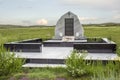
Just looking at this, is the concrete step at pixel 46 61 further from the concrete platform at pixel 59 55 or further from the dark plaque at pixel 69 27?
the dark plaque at pixel 69 27

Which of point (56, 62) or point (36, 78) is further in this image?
point (56, 62)

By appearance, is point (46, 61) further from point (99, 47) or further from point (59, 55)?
point (99, 47)

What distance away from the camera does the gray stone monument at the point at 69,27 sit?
65.3ft

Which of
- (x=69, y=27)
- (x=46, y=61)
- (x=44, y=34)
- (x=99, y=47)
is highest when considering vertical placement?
(x=69, y=27)

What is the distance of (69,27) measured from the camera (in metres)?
20.1

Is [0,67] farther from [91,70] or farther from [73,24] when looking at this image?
[73,24]

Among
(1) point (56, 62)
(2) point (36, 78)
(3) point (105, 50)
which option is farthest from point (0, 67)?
(3) point (105, 50)

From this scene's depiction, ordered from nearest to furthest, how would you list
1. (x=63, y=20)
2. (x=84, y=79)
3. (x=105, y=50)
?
(x=84, y=79)
(x=105, y=50)
(x=63, y=20)

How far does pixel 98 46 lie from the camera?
12961mm

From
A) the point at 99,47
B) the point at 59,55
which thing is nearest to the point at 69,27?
the point at 99,47

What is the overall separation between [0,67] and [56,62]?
12.3 ft

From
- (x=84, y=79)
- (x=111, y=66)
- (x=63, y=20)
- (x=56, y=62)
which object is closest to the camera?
(x=84, y=79)

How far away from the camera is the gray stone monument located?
19891 millimetres

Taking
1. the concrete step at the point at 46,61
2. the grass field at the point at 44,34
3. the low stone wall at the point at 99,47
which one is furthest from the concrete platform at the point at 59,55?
the grass field at the point at 44,34
